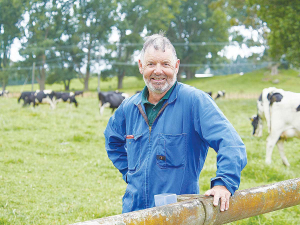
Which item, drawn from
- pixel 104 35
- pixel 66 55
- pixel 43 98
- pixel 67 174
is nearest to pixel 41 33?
pixel 66 55

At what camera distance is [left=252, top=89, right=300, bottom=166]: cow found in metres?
8.66

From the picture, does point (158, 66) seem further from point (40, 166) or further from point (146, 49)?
point (40, 166)

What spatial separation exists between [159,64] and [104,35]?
5248 cm

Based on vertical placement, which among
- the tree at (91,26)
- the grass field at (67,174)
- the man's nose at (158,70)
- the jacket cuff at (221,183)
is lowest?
the grass field at (67,174)

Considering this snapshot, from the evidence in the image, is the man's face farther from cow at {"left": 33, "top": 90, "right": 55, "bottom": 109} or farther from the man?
cow at {"left": 33, "top": 90, "right": 55, "bottom": 109}

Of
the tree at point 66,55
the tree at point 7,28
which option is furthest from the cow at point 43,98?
the tree at point 66,55

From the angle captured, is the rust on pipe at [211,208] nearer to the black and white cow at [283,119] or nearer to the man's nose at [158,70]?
the man's nose at [158,70]

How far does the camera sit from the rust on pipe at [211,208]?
1.75 m

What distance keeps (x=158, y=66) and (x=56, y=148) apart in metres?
7.69

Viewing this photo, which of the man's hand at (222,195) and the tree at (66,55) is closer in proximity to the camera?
the man's hand at (222,195)

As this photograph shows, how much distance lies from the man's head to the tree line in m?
41.8

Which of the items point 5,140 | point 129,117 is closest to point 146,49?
point 129,117

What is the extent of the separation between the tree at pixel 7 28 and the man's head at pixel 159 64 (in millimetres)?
36605

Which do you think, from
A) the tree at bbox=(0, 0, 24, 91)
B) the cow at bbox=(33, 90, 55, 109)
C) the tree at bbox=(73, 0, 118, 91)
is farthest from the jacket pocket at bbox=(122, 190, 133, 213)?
the tree at bbox=(73, 0, 118, 91)
